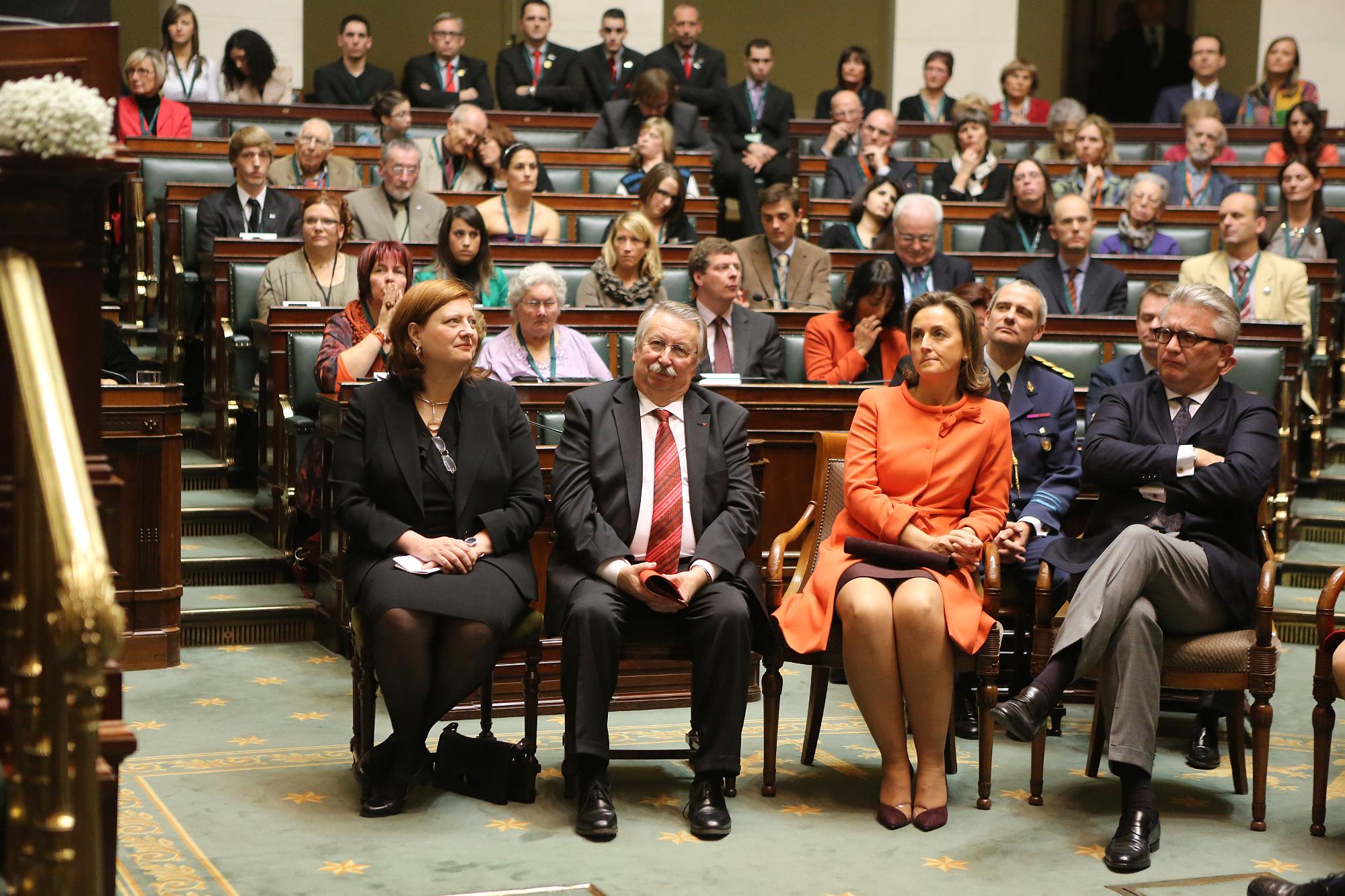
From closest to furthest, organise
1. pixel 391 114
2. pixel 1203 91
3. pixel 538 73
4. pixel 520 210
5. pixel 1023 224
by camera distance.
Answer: pixel 520 210, pixel 1023 224, pixel 391 114, pixel 538 73, pixel 1203 91

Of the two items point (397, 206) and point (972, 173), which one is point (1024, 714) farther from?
point (972, 173)

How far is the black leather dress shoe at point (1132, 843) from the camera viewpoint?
3232mm

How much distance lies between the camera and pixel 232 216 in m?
6.54

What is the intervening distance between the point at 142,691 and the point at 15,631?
268 centimetres

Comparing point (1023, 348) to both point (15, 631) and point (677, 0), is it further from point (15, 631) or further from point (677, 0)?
point (677, 0)

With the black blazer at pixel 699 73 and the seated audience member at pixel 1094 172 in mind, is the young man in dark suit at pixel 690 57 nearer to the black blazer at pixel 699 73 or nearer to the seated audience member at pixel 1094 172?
the black blazer at pixel 699 73

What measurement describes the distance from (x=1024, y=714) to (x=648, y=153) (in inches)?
191

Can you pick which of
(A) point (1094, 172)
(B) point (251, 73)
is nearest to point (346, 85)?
(B) point (251, 73)

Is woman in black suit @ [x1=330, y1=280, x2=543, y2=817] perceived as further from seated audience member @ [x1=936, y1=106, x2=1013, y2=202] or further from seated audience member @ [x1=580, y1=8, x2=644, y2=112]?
seated audience member @ [x1=580, y1=8, x2=644, y2=112]

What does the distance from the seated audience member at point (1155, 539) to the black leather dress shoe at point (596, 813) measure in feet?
2.79

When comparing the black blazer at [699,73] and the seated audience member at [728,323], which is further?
the black blazer at [699,73]

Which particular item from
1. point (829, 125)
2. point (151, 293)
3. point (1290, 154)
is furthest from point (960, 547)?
point (829, 125)

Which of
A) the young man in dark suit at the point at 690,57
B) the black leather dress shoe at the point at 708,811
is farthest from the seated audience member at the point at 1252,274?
the young man in dark suit at the point at 690,57

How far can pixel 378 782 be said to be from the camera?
11.5ft
